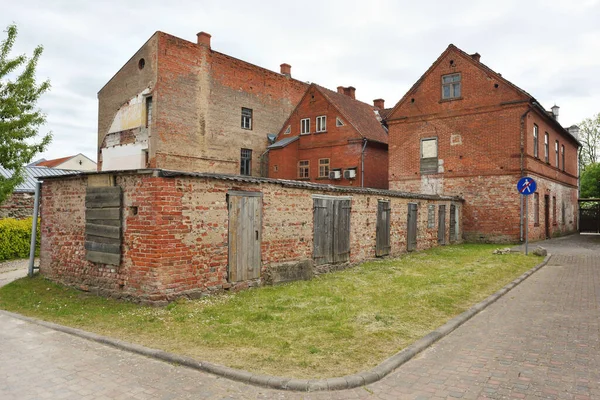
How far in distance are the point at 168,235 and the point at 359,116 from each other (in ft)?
82.6

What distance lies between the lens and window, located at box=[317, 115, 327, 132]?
98.6 ft

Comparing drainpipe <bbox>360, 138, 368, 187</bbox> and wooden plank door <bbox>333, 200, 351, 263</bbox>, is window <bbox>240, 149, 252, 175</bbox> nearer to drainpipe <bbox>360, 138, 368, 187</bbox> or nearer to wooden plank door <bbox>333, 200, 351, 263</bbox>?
drainpipe <bbox>360, 138, 368, 187</bbox>

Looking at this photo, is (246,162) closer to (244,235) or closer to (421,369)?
(244,235)

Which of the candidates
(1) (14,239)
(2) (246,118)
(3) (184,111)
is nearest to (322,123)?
(2) (246,118)

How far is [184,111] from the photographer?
91.9ft

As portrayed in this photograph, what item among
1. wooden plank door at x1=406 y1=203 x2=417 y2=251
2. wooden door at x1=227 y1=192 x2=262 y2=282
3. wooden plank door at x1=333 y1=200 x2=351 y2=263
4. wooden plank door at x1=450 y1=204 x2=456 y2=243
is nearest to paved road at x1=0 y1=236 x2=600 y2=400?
wooden door at x1=227 y1=192 x2=262 y2=282

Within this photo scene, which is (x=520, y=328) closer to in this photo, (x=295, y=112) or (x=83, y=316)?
(x=83, y=316)

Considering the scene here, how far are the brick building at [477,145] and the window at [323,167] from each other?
5173 millimetres

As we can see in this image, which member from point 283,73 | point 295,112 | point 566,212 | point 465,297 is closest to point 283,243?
point 465,297

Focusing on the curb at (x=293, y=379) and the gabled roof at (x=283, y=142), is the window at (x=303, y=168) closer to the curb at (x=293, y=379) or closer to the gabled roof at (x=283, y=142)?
the gabled roof at (x=283, y=142)

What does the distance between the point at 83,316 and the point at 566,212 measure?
103 feet

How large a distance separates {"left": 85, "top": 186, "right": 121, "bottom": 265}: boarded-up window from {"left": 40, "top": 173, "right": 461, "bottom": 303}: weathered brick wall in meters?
0.16

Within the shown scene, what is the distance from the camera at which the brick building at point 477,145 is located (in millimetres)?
21750

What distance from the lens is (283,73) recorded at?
36875mm
